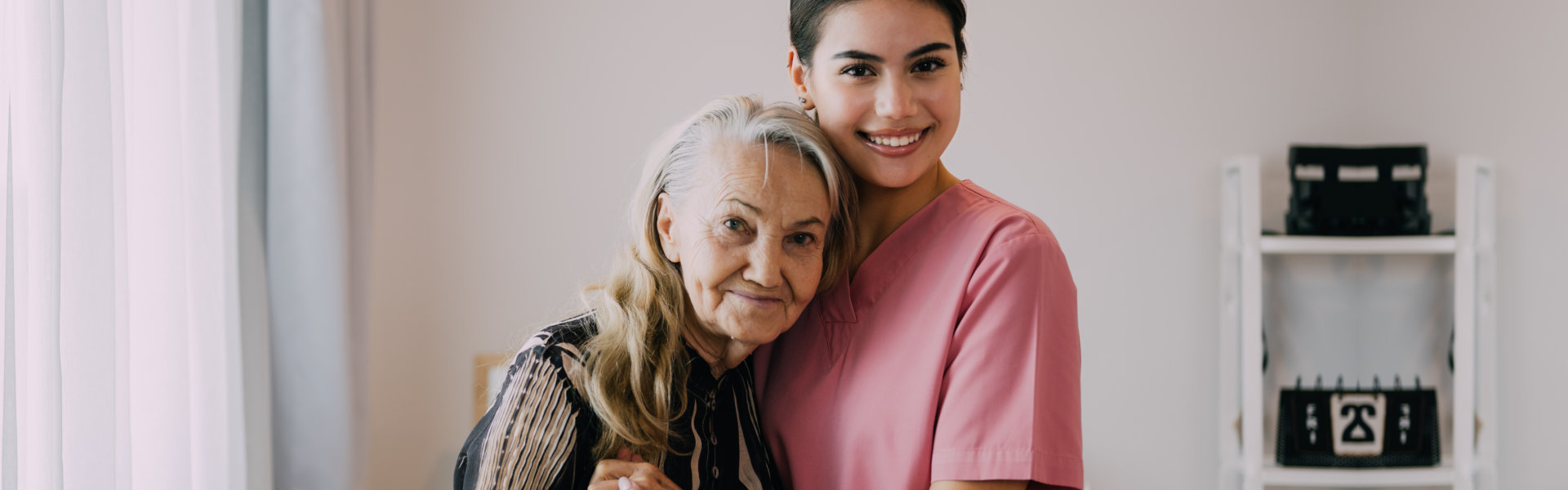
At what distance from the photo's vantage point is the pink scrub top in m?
1.03

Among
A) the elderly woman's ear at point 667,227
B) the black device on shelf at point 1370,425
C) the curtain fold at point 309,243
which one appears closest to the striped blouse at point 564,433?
the elderly woman's ear at point 667,227

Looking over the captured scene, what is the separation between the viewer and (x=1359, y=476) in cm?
279

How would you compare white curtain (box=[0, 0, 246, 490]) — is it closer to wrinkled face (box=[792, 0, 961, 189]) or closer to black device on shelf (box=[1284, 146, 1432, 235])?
wrinkled face (box=[792, 0, 961, 189])

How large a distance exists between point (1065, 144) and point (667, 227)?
2.05 m

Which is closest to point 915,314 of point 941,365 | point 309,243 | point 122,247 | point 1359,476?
point 941,365

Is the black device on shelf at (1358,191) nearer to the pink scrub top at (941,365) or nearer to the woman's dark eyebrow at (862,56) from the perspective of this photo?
the pink scrub top at (941,365)

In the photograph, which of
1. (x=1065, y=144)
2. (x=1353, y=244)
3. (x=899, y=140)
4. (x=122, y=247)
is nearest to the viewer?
(x=899, y=140)

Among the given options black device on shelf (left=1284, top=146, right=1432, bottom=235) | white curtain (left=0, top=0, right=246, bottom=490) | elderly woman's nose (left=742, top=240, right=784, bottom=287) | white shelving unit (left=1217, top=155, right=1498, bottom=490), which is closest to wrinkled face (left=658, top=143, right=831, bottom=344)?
elderly woman's nose (left=742, top=240, right=784, bottom=287)

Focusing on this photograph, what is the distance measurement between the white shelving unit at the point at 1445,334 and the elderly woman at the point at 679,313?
2.03 meters

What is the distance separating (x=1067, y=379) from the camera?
41.7 inches

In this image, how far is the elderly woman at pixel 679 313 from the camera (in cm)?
105

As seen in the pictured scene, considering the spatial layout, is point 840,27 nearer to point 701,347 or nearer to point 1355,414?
point 701,347

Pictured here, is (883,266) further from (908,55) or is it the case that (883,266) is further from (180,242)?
(180,242)

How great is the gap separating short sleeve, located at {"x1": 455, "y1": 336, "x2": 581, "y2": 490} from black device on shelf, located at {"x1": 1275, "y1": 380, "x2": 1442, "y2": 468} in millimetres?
2411
